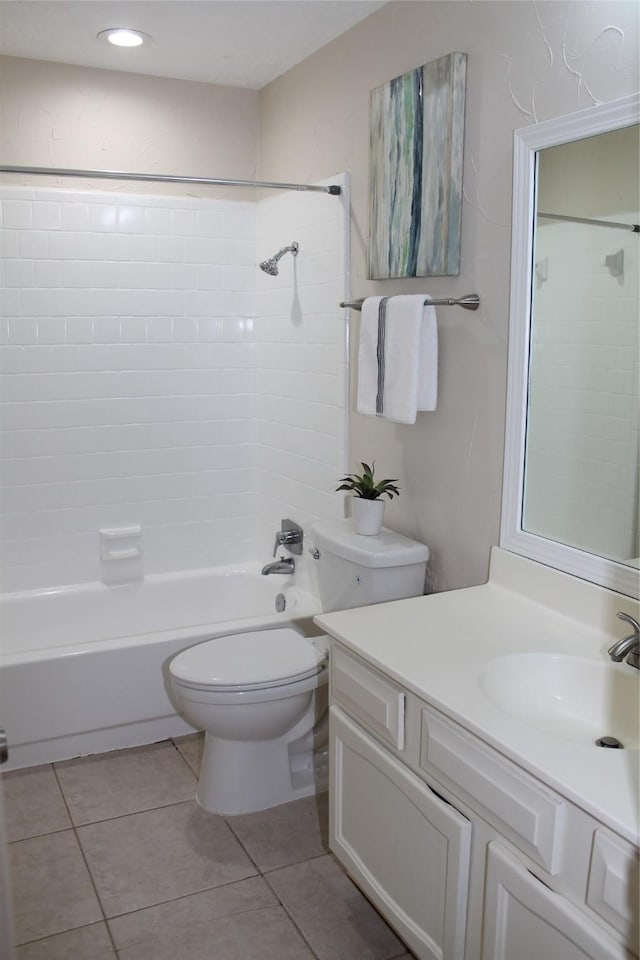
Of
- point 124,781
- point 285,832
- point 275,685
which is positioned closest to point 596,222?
point 275,685

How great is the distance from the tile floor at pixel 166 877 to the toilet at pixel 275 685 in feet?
0.30

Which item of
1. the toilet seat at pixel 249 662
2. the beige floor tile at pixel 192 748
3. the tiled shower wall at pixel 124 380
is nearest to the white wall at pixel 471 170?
the toilet seat at pixel 249 662

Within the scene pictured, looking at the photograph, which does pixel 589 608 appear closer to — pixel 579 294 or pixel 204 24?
pixel 579 294

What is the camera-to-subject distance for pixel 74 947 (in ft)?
6.64

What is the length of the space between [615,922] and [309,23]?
8.64ft

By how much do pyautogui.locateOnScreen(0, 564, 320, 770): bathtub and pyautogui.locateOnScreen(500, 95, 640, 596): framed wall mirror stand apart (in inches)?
50.2

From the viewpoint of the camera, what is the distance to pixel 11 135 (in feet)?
10.3

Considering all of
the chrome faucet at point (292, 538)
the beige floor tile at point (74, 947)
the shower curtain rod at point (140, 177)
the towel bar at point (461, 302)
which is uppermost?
the shower curtain rod at point (140, 177)

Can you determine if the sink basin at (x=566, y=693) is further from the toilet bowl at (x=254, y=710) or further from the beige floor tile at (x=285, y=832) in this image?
the beige floor tile at (x=285, y=832)

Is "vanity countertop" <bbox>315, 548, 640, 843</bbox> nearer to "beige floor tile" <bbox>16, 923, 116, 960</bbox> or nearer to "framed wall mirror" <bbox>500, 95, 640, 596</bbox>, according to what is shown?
"framed wall mirror" <bbox>500, 95, 640, 596</bbox>

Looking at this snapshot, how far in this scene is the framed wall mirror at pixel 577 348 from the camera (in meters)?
1.76

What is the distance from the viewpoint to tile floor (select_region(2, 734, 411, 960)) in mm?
2039

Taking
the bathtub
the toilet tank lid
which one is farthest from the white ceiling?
the bathtub

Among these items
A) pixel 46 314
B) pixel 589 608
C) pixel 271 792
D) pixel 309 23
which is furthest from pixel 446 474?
pixel 46 314
